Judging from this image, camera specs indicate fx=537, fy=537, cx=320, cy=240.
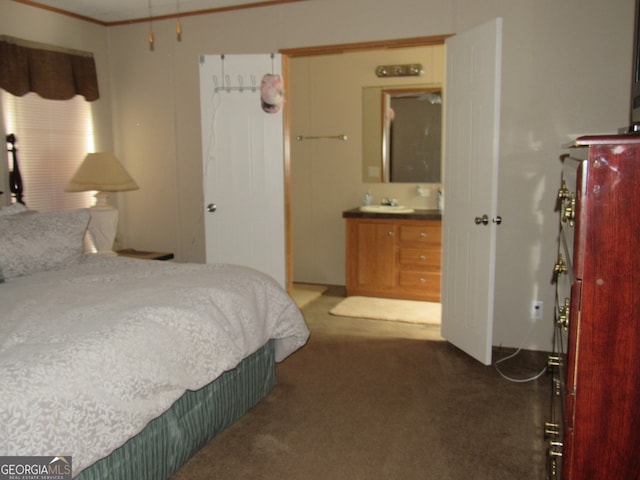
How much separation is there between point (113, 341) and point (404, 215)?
11.4 feet

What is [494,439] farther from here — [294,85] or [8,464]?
[294,85]

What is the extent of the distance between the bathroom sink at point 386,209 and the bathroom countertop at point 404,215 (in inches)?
3.1

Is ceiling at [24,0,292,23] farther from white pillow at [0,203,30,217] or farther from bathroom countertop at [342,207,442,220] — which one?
white pillow at [0,203,30,217]

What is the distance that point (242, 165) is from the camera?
441 cm

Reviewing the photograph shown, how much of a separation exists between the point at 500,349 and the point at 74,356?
2.94 m

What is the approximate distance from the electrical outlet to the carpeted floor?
0.83 feet

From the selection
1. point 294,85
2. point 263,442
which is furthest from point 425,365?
point 294,85

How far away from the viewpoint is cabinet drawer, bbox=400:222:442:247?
4852 mm

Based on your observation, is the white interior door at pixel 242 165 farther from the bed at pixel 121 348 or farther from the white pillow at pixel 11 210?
the white pillow at pixel 11 210

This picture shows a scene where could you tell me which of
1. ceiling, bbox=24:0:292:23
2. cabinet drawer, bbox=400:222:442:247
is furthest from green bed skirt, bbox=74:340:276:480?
ceiling, bbox=24:0:292:23

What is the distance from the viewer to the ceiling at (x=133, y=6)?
14.1ft

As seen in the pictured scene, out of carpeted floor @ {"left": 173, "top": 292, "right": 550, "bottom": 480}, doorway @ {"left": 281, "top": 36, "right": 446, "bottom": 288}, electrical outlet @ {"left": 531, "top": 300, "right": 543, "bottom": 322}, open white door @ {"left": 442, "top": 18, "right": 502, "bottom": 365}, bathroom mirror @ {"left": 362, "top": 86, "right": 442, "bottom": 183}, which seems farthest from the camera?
doorway @ {"left": 281, "top": 36, "right": 446, "bottom": 288}

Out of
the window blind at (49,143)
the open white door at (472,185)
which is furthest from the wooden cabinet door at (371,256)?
the window blind at (49,143)

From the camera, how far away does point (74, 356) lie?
1.69 meters
